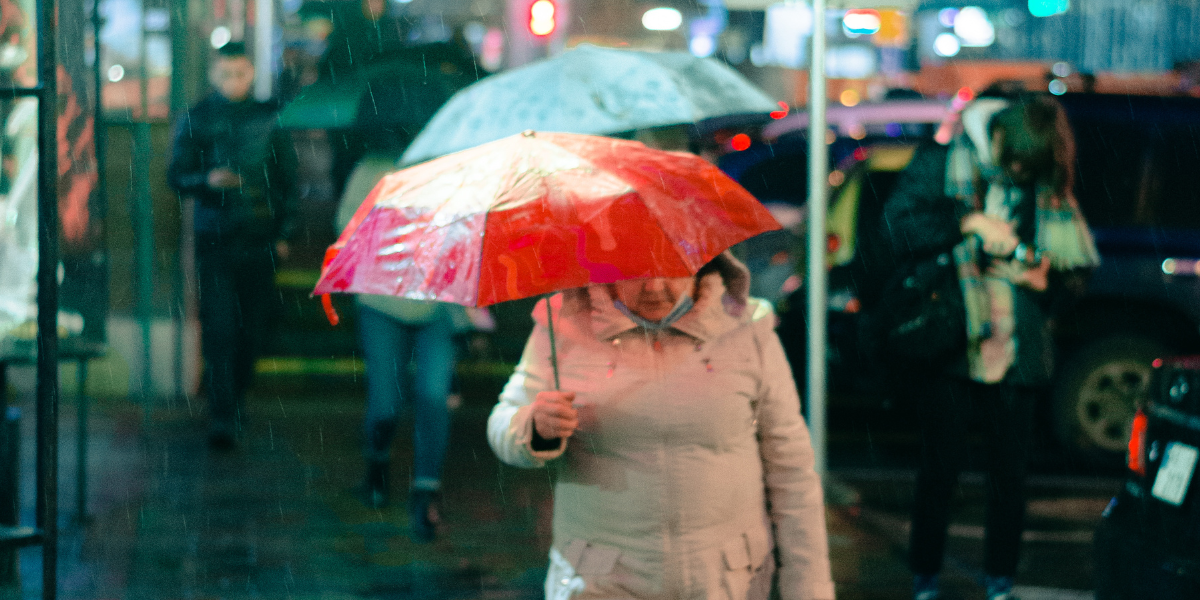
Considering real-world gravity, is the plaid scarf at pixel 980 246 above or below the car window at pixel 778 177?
below

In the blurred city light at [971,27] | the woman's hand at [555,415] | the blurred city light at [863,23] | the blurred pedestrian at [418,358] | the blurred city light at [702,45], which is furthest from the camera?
the blurred city light at [702,45]

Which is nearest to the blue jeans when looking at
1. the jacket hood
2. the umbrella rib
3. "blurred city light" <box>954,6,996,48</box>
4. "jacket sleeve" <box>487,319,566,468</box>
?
"jacket sleeve" <box>487,319,566,468</box>

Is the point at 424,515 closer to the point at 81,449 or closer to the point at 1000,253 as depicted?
the point at 81,449

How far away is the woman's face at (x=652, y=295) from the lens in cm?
283

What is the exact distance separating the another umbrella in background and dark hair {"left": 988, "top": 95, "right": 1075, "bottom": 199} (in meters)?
2.18

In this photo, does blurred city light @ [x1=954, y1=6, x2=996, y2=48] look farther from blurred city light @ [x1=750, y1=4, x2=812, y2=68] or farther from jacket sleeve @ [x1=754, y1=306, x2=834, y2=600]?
jacket sleeve @ [x1=754, y1=306, x2=834, y2=600]

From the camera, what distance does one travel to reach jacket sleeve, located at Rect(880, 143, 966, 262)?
451cm

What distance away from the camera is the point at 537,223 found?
2328mm

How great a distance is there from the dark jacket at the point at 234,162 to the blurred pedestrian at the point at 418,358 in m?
1.51

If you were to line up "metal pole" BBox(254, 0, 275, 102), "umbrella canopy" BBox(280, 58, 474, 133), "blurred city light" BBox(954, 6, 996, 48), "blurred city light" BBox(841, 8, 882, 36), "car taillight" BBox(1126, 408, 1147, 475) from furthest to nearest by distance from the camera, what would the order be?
"blurred city light" BBox(954, 6, 996, 48)
"blurred city light" BBox(841, 8, 882, 36)
"metal pole" BBox(254, 0, 275, 102)
"umbrella canopy" BBox(280, 58, 474, 133)
"car taillight" BBox(1126, 408, 1147, 475)

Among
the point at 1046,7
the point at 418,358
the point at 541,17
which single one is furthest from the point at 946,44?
the point at 418,358

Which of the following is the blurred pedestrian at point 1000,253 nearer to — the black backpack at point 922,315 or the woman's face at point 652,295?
the black backpack at point 922,315

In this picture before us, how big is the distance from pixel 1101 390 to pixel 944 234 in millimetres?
3502

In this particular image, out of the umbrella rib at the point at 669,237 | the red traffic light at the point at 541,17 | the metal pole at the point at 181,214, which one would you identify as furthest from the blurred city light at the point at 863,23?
the umbrella rib at the point at 669,237
